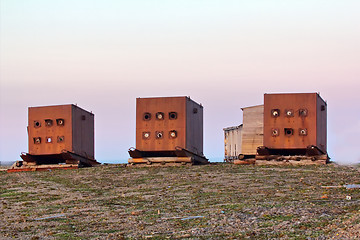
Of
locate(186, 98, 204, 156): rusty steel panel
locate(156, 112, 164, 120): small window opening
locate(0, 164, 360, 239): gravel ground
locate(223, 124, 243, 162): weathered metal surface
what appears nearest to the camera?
locate(0, 164, 360, 239): gravel ground

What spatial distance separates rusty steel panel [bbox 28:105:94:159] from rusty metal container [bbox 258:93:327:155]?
10.6 m

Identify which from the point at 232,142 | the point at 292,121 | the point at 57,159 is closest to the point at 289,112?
the point at 292,121

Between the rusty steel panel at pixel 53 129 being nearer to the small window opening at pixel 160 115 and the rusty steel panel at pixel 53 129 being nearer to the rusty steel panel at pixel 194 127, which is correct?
the small window opening at pixel 160 115

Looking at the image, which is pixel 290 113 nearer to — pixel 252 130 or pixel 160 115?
pixel 252 130

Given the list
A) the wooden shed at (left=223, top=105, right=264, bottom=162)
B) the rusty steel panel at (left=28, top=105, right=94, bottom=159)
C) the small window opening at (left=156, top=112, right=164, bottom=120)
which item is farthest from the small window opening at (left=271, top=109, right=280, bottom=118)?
the rusty steel panel at (left=28, top=105, right=94, bottom=159)

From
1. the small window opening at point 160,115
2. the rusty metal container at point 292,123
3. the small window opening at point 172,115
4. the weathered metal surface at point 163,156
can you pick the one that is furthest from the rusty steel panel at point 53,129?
the rusty metal container at point 292,123

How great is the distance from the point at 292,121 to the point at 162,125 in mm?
6697

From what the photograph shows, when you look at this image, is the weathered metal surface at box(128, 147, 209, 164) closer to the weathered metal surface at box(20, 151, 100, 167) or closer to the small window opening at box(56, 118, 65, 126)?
the weathered metal surface at box(20, 151, 100, 167)

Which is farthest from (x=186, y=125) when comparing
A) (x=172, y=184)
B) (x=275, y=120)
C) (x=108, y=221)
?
(x=108, y=221)

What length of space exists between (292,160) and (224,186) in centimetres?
1004

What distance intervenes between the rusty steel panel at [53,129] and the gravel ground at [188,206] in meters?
7.17

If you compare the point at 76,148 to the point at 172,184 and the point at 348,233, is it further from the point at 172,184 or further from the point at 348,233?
the point at 348,233

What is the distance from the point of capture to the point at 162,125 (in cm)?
3062

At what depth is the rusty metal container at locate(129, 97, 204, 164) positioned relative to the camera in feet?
99.6
